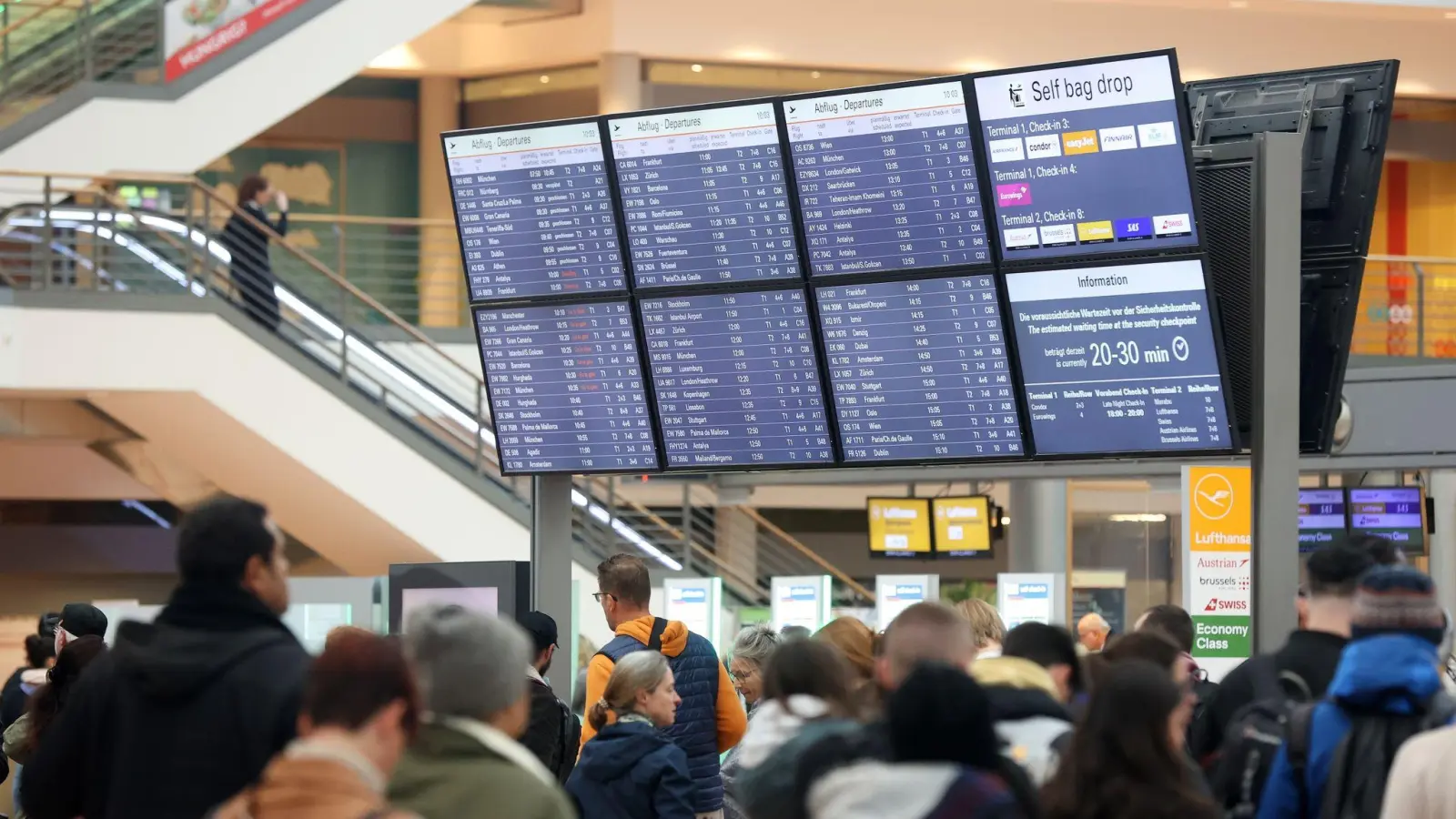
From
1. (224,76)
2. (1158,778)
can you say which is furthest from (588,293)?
(224,76)

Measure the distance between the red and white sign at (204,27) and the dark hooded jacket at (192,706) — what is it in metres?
11.5

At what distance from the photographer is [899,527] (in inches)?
613

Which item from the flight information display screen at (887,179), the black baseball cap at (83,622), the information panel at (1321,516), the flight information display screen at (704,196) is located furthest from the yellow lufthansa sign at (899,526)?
the black baseball cap at (83,622)

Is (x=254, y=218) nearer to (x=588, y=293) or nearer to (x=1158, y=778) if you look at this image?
(x=588, y=293)

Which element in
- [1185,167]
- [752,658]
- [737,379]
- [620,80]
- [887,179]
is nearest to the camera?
[1185,167]

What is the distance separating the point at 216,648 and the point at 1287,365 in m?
3.19

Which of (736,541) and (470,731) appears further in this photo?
(736,541)

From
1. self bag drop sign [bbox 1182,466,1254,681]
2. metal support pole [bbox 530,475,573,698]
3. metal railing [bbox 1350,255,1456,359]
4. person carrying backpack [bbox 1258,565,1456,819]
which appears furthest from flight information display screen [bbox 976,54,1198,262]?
metal railing [bbox 1350,255,1456,359]

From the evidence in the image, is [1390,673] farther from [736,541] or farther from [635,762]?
[736,541]

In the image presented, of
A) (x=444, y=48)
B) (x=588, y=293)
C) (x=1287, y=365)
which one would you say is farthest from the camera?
(x=444, y=48)

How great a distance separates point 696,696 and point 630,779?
825 mm

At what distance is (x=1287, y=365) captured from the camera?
5.43m

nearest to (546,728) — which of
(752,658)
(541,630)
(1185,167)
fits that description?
(541,630)

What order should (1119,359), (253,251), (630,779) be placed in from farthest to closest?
(253,251) → (1119,359) → (630,779)
